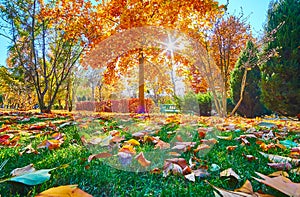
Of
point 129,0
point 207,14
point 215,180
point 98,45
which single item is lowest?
point 215,180

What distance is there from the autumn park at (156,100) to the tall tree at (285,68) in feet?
0.07

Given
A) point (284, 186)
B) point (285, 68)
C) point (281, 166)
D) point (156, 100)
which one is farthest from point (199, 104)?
point (284, 186)

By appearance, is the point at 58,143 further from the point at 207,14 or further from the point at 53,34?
the point at 53,34

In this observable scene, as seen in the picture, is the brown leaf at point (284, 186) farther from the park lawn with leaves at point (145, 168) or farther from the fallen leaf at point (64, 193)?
the fallen leaf at point (64, 193)

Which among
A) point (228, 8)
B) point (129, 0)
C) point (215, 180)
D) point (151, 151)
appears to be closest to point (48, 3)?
point (129, 0)

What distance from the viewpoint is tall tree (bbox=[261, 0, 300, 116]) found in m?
4.41

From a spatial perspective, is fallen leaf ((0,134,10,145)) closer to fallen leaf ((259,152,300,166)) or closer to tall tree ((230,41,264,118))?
fallen leaf ((259,152,300,166))

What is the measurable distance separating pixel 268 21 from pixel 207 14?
4.88ft

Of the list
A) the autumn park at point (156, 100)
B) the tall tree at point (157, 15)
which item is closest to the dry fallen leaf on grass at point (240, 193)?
the autumn park at point (156, 100)

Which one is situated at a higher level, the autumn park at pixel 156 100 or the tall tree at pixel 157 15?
the tall tree at pixel 157 15

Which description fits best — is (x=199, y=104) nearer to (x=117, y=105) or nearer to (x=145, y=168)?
(x=117, y=105)

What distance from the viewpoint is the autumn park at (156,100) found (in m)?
0.88

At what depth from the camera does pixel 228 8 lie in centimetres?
564

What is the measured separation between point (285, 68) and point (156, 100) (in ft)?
20.6
